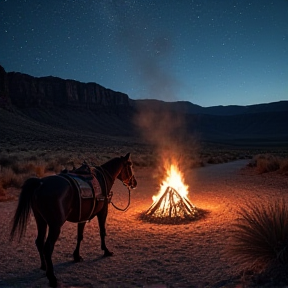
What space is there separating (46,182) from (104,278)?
1720 mm

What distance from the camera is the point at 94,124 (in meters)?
128

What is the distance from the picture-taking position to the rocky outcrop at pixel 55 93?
124688 mm

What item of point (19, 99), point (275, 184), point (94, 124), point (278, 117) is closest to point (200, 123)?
point (278, 117)

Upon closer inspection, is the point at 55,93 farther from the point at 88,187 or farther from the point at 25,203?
the point at 25,203

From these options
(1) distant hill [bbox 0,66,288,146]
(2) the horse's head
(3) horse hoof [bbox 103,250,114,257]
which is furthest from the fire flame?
(1) distant hill [bbox 0,66,288,146]

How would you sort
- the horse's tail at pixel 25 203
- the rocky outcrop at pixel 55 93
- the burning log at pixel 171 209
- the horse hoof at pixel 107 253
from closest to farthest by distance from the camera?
the horse's tail at pixel 25 203
the horse hoof at pixel 107 253
the burning log at pixel 171 209
the rocky outcrop at pixel 55 93

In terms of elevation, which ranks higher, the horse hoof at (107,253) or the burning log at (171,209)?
the burning log at (171,209)

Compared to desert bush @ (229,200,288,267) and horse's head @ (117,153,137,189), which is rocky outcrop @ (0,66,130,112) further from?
desert bush @ (229,200,288,267)

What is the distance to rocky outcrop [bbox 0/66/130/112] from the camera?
409 ft

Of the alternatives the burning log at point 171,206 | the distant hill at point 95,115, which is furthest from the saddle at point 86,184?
the distant hill at point 95,115

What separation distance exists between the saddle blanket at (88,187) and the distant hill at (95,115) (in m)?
87.3

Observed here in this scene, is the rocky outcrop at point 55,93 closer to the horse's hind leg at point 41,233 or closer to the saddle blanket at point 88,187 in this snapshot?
the saddle blanket at point 88,187

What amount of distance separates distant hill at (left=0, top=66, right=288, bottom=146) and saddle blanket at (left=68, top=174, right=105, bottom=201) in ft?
287

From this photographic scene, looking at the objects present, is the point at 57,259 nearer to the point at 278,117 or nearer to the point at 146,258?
the point at 146,258
